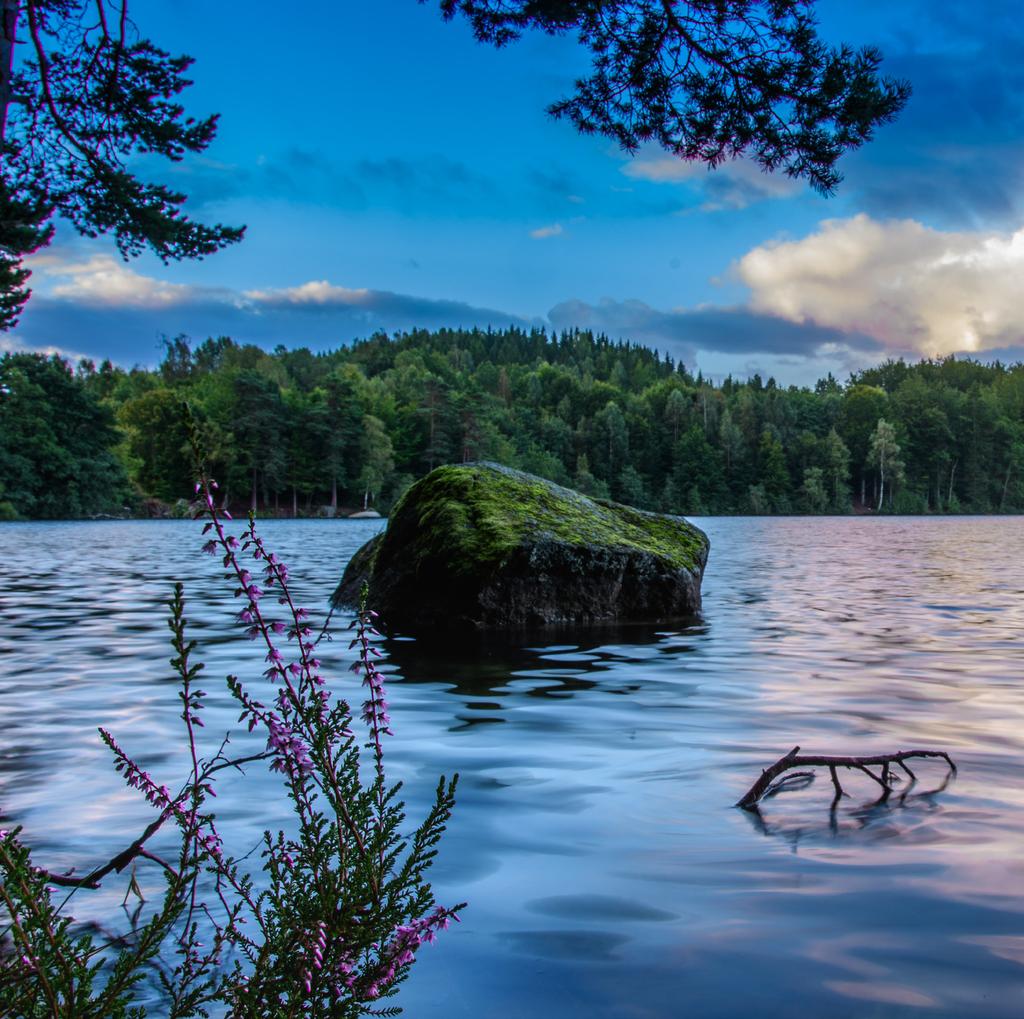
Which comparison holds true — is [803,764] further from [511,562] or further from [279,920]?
[511,562]

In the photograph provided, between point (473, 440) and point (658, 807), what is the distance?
113471 millimetres

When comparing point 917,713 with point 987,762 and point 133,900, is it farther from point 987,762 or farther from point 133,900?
point 133,900

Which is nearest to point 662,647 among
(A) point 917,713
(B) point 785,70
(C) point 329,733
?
(A) point 917,713

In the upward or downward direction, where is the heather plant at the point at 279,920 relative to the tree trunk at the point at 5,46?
downward

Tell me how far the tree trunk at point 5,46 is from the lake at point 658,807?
4444 millimetres

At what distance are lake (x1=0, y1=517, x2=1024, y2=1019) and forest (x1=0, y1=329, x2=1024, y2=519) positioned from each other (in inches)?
2650

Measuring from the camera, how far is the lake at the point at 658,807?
112 inches

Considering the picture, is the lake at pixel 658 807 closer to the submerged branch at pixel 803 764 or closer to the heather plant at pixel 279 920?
the submerged branch at pixel 803 764

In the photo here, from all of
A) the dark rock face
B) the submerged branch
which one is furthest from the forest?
the submerged branch

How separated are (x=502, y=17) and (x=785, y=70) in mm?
2597

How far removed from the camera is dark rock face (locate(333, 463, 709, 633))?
36.9 ft

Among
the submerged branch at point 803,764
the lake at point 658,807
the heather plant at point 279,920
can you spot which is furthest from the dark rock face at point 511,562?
the heather plant at point 279,920

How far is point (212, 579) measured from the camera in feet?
65.8

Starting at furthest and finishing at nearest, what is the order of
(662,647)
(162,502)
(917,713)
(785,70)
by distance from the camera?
1. (162,502)
2. (662,647)
3. (785,70)
4. (917,713)
